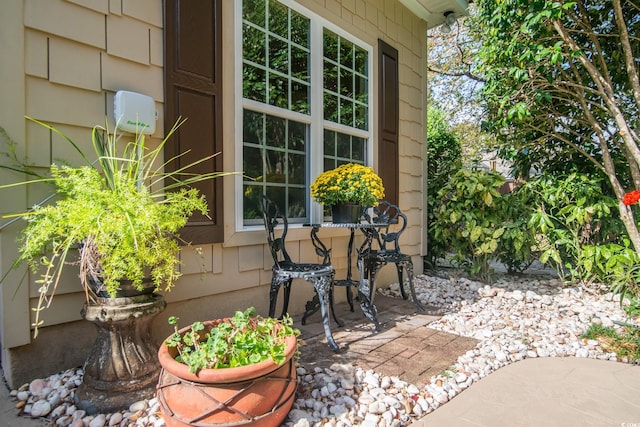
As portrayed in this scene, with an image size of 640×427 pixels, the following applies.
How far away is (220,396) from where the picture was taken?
1242 mm

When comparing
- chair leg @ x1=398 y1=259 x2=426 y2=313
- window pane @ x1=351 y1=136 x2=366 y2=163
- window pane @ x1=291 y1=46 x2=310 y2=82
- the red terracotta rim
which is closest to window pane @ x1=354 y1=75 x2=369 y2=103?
window pane @ x1=351 y1=136 x2=366 y2=163

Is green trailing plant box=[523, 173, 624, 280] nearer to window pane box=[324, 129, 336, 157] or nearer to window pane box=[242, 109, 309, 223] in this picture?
window pane box=[324, 129, 336, 157]

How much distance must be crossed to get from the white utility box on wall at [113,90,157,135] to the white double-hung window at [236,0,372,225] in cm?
63

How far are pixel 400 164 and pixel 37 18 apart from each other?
11.0 feet

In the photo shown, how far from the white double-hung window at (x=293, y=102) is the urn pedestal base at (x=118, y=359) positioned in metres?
1.08

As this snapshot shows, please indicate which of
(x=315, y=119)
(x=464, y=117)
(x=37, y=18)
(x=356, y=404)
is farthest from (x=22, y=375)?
(x=464, y=117)

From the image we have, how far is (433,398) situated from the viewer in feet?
5.46

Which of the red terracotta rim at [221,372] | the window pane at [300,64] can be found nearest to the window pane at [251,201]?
the window pane at [300,64]

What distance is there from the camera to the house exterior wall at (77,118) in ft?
5.13

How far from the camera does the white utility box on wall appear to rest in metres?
1.82

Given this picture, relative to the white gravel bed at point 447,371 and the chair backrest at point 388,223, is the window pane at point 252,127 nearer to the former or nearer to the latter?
the chair backrest at point 388,223

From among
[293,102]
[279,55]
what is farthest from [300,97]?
[279,55]

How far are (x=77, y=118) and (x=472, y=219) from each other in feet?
12.3

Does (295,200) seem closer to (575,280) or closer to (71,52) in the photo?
(71,52)
